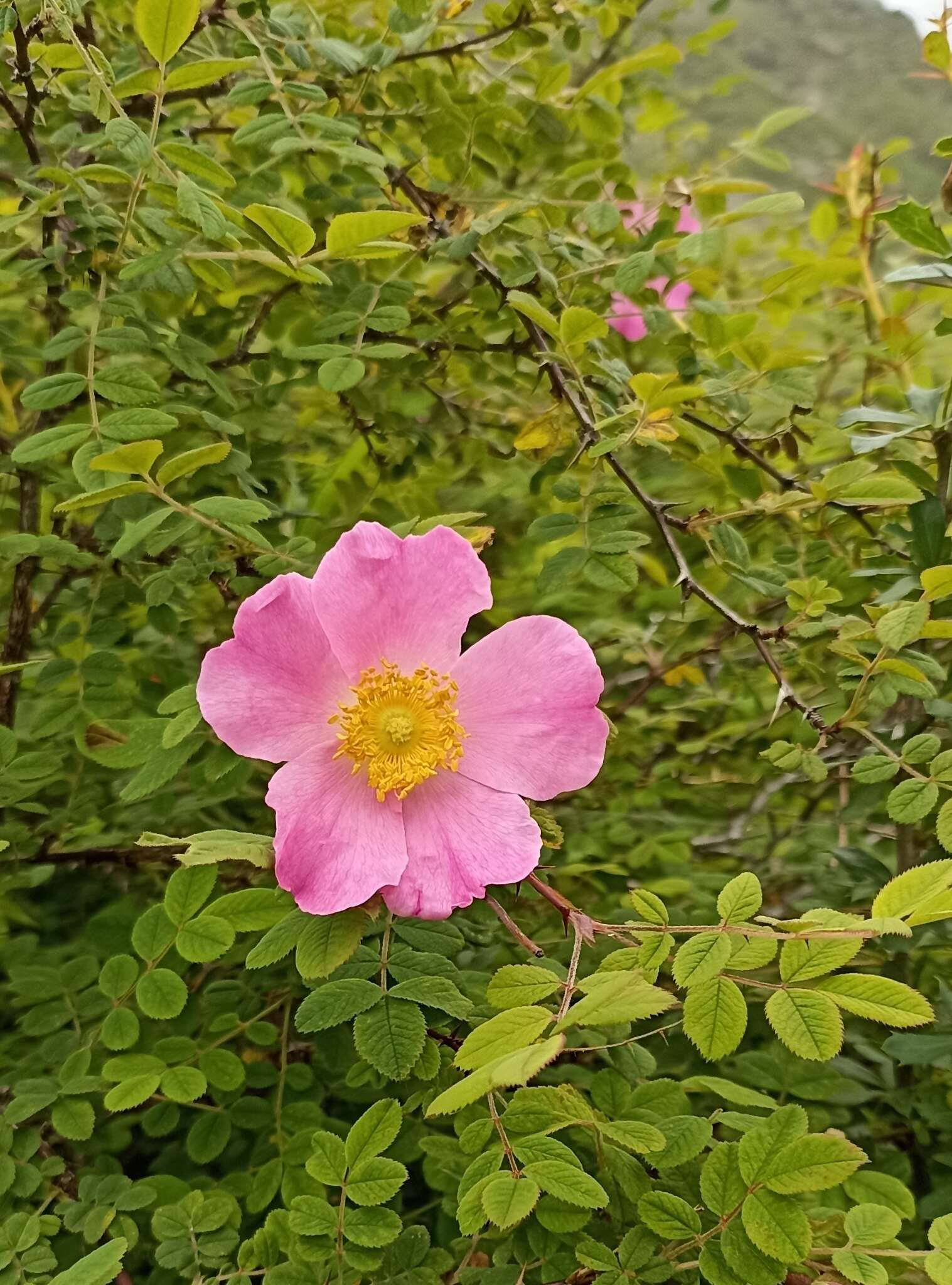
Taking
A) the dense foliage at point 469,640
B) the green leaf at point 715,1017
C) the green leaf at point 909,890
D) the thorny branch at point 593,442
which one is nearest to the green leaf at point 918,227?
the dense foliage at point 469,640

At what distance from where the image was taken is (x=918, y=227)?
2.60ft

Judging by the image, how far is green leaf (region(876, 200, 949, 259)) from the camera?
2.58 ft

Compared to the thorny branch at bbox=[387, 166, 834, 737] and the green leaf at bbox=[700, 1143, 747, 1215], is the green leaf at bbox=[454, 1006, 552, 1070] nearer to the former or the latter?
the green leaf at bbox=[700, 1143, 747, 1215]

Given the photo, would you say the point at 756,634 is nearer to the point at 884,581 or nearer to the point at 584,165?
the point at 884,581

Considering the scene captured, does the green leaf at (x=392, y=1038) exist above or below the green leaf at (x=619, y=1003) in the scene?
below

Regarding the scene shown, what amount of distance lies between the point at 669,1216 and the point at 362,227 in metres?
0.72

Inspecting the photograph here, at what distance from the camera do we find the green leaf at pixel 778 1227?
0.55m

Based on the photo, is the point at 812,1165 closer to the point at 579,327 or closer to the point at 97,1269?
the point at 97,1269

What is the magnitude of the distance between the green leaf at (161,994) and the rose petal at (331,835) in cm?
16

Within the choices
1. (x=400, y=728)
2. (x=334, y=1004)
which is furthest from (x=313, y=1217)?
(x=400, y=728)

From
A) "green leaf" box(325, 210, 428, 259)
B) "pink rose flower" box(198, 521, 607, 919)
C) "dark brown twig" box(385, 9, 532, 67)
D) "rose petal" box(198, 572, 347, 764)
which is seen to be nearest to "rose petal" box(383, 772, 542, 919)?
"pink rose flower" box(198, 521, 607, 919)

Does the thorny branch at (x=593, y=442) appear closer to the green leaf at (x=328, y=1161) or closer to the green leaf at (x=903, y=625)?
the green leaf at (x=903, y=625)

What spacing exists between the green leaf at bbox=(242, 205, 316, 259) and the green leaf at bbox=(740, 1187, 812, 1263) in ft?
2.42

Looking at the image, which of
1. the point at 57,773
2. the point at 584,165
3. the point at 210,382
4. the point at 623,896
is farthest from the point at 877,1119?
the point at 584,165
